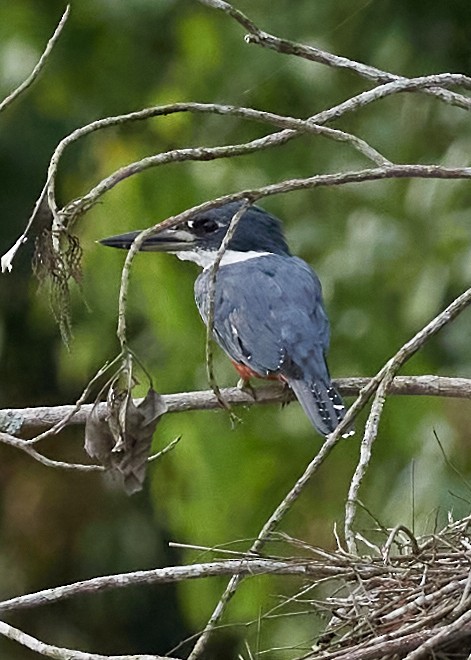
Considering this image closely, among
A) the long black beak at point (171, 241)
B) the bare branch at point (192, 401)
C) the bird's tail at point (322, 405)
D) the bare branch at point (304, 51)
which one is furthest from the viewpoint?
the long black beak at point (171, 241)

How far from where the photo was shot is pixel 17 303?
532 centimetres

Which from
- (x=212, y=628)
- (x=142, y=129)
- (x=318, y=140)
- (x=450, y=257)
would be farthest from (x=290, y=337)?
(x=212, y=628)

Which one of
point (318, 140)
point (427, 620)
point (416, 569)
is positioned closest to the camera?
point (427, 620)

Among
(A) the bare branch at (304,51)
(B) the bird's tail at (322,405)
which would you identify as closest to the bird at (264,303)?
(B) the bird's tail at (322,405)

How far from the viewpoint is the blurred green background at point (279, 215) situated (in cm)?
332

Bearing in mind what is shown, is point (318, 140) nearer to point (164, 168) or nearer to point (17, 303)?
point (164, 168)

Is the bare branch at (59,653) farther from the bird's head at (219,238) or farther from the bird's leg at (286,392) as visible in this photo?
the bird's head at (219,238)

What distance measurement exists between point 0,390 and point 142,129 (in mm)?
1606

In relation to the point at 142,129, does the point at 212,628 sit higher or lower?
lower

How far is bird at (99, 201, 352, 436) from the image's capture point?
3.27 meters

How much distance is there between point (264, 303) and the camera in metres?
3.57

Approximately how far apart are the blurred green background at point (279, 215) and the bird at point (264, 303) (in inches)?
2.3

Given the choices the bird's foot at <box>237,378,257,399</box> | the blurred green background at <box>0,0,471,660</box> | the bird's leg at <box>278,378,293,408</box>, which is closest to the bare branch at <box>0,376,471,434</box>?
the blurred green background at <box>0,0,471,660</box>

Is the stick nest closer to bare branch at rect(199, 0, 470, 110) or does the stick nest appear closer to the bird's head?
bare branch at rect(199, 0, 470, 110)
